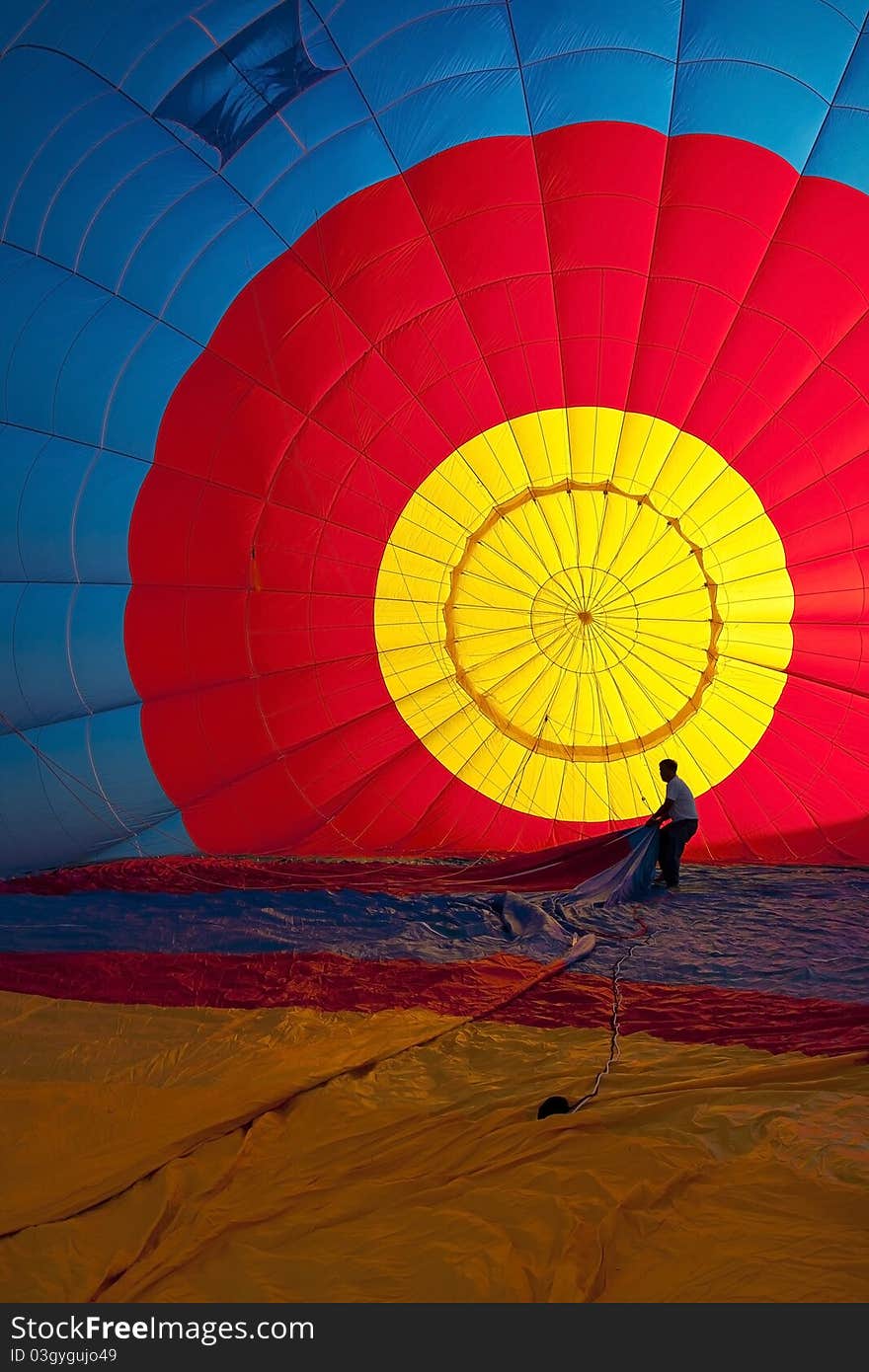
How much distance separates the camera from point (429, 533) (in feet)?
17.1

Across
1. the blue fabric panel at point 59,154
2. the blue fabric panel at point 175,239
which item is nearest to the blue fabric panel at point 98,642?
the blue fabric panel at point 175,239

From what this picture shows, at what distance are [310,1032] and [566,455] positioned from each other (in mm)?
3222

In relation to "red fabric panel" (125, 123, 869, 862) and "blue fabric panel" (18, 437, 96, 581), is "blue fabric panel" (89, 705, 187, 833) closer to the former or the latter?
"red fabric panel" (125, 123, 869, 862)

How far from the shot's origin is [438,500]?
16.9 ft

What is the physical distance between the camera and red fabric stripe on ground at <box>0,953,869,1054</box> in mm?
2602

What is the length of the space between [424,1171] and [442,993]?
43.9 inches

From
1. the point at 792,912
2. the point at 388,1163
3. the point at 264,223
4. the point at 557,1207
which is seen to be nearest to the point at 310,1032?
the point at 388,1163

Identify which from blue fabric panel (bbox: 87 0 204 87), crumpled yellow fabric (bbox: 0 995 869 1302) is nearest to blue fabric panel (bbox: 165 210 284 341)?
blue fabric panel (bbox: 87 0 204 87)

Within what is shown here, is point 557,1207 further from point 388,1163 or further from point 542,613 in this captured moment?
point 542,613

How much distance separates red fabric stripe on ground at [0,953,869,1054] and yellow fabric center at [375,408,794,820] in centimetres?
210

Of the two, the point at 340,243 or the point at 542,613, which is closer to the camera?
the point at 340,243

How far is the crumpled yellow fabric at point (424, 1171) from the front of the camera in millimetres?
1548

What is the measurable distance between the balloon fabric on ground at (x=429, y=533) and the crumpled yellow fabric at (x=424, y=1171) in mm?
55

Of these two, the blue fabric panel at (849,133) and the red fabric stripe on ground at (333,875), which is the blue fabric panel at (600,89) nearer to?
the blue fabric panel at (849,133)
